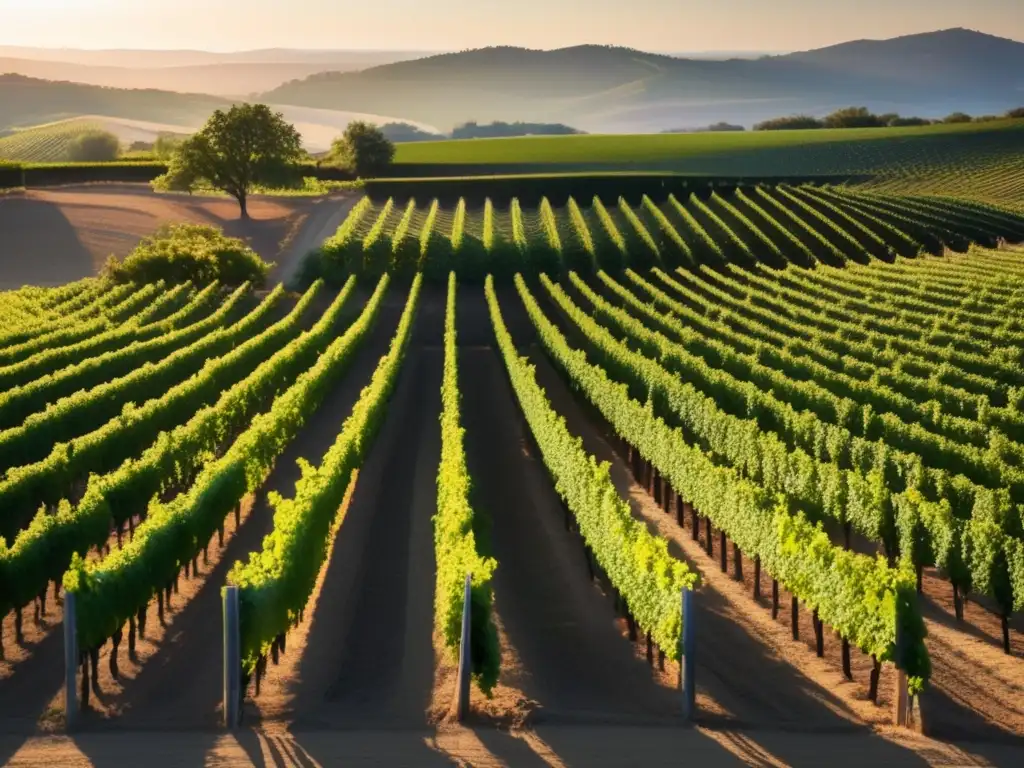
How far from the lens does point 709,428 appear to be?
102ft

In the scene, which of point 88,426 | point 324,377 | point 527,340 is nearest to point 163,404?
point 88,426

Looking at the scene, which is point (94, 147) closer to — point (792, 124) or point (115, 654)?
point (792, 124)

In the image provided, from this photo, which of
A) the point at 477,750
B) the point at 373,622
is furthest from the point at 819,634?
the point at 373,622

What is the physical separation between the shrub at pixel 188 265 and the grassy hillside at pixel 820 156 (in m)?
47.7

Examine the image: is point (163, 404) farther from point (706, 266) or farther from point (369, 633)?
point (706, 266)

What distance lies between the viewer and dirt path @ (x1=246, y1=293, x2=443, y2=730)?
16891mm

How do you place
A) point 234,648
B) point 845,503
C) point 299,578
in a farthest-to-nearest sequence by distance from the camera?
1. point 845,503
2. point 299,578
3. point 234,648

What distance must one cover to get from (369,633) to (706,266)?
53383 millimetres

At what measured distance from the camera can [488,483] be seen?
98.0 ft

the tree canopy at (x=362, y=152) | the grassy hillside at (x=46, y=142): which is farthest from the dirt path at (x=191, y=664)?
the grassy hillside at (x=46, y=142)

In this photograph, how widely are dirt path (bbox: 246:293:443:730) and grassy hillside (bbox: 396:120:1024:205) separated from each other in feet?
259

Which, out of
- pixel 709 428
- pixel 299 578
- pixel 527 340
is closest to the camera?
pixel 299 578

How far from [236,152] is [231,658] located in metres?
69.2

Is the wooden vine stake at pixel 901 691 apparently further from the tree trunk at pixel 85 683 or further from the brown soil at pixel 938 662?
the tree trunk at pixel 85 683
